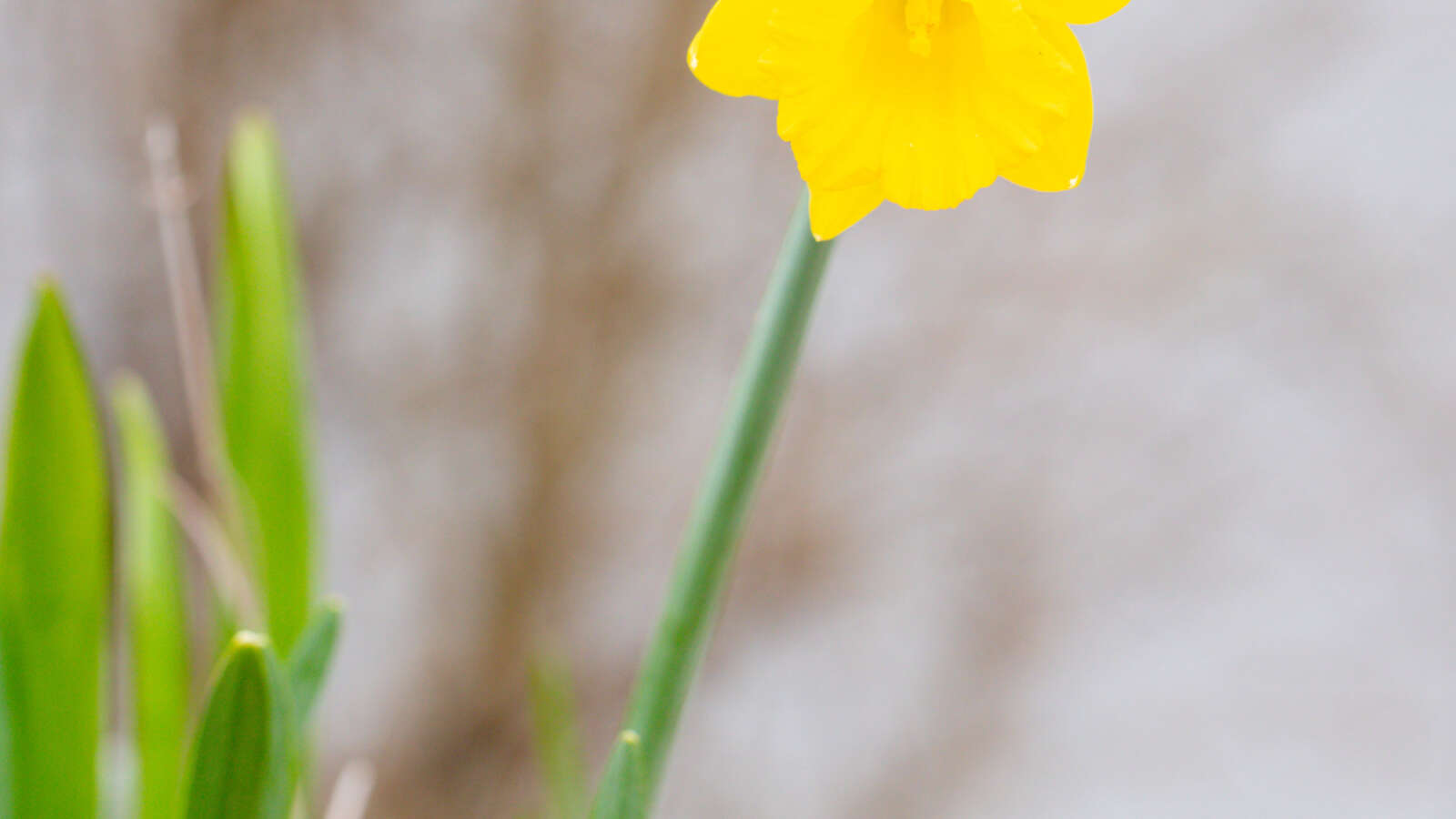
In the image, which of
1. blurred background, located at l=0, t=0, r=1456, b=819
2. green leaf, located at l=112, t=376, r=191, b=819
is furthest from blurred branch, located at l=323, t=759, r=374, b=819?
green leaf, located at l=112, t=376, r=191, b=819


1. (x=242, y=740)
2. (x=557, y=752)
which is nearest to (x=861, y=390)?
(x=557, y=752)

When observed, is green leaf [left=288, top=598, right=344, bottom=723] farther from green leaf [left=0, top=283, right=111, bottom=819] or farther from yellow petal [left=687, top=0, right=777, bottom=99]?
yellow petal [left=687, top=0, right=777, bottom=99]

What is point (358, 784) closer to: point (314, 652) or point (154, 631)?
point (154, 631)

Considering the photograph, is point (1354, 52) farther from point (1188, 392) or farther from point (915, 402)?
point (915, 402)

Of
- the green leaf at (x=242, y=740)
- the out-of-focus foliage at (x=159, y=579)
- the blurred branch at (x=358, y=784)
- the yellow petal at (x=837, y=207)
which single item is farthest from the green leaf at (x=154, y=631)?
the blurred branch at (x=358, y=784)

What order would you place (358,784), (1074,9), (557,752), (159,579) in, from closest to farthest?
(1074,9)
(159,579)
(557,752)
(358,784)

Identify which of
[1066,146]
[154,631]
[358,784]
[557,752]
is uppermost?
[1066,146]
